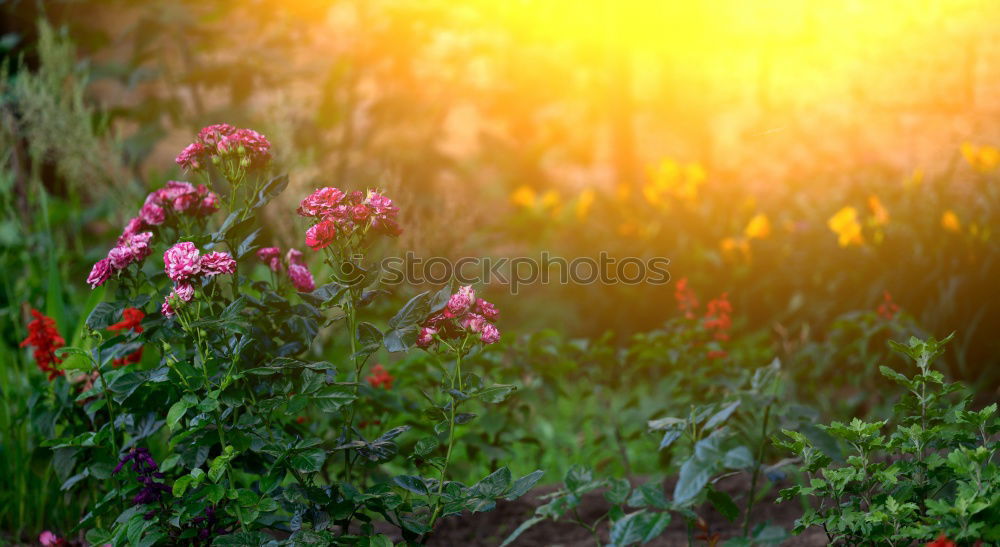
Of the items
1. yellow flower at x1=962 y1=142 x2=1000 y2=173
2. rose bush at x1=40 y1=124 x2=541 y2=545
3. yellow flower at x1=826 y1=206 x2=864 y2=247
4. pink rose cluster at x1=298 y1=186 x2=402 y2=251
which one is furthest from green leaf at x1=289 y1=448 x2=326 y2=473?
yellow flower at x1=962 y1=142 x2=1000 y2=173

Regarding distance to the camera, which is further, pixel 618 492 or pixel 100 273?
pixel 618 492

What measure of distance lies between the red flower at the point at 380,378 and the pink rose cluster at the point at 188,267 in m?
0.89

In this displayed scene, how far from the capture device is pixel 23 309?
2.86 m

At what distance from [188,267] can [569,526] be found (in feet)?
4.48

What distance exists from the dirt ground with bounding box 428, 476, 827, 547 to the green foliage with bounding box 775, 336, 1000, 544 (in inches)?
25.1

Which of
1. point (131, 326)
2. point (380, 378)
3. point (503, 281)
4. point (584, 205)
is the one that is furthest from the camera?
point (584, 205)

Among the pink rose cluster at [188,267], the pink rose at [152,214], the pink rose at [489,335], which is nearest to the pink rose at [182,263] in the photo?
the pink rose cluster at [188,267]

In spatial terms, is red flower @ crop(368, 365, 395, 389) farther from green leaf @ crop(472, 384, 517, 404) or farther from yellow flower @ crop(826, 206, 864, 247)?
yellow flower @ crop(826, 206, 864, 247)

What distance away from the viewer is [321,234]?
1529 millimetres

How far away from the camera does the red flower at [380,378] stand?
7.61 feet

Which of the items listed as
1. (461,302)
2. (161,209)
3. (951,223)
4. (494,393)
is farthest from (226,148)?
(951,223)

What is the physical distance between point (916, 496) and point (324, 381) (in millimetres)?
1115

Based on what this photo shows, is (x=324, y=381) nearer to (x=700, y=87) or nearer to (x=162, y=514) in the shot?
(x=162, y=514)

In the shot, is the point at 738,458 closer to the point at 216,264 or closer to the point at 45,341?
the point at 216,264
